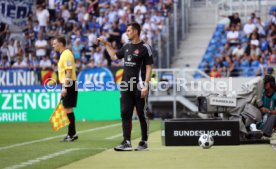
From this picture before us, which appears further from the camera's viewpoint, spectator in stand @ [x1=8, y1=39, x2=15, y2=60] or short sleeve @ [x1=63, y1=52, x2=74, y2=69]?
spectator in stand @ [x1=8, y1=39, x2=15, y2=60]

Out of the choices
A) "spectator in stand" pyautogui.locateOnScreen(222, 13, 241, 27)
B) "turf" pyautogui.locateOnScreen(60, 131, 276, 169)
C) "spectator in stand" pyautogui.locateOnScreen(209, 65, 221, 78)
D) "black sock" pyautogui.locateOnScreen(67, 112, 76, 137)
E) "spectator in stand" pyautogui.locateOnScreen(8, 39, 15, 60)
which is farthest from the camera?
"spectator in stand" pyautogui.locateOnScreen(8, 39, 15, 60)

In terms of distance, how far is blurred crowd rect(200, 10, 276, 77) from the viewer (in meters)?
28.5

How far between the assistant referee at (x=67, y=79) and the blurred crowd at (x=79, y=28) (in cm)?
1307

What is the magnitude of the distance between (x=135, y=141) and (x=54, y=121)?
6.39 ft

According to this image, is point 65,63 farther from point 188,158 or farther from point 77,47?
point 77,47

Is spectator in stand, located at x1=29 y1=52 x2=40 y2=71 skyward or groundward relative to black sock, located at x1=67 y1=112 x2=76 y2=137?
skyward

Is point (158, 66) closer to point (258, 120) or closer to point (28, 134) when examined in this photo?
point (28, 134)

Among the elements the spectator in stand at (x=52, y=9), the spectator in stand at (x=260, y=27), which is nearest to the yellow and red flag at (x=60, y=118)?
the spectator in stand at (x=260, y=27)

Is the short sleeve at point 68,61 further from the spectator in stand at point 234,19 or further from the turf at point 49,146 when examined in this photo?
the spectator in stand at point 234,19

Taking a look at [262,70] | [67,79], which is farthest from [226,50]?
[67,79]

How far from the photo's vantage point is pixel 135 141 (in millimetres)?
15930

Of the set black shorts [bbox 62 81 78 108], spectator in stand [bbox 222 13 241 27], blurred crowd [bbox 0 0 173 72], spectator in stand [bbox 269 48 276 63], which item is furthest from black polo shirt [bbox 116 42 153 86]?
spectator in stand [bbox 222 13 241 27]

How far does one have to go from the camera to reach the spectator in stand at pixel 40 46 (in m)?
32.5

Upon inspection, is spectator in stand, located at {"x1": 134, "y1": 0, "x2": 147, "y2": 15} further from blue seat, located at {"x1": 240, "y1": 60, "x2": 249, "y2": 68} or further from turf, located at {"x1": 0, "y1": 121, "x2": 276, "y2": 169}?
turf, located at {"x1": 0, "y1": 121, "x2": 276, "y2": 169}
